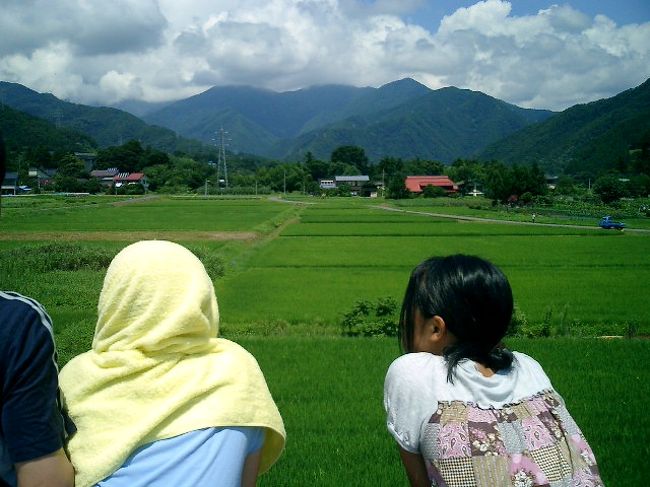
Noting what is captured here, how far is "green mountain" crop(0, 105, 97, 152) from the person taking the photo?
89988 mm

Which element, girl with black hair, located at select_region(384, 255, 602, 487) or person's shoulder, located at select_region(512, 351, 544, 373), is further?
person's shoulder, located at select_region(512, 351, 544, 373)

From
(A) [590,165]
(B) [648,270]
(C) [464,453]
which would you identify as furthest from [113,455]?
(A) [590,165]

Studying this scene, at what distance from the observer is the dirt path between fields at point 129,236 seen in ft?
79.8

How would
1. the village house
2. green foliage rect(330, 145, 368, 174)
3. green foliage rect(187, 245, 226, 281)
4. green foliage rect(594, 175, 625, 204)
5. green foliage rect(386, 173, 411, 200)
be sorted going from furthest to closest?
green foliage rect(330, 145, 368, 174)
the village house
green foliage rect(386, 173, 411, 200)
green foliage rect(594, 175, 625, 204)
green foliage rect(187, 245, 226, 281)

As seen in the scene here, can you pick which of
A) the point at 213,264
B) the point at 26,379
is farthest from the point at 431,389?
the point at 213,264

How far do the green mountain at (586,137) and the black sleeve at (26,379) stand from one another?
7797 cm

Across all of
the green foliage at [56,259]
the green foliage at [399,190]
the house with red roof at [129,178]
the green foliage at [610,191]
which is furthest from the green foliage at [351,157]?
the green foliage at [56,259]

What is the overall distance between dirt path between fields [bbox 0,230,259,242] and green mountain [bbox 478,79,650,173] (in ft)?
194

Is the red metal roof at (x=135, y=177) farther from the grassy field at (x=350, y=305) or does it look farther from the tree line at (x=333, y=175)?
the grassy field at (x=350, y=305)

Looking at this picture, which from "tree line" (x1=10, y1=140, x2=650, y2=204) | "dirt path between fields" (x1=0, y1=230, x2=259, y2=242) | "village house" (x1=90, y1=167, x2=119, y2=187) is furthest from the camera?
"village house" (x1=90, y1=167, x2=119, y2=187)

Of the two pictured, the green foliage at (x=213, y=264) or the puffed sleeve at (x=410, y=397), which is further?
the green foliage at (x=213, y=264)

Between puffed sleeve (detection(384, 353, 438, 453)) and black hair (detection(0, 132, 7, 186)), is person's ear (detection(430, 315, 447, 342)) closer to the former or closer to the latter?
puffed sleeve (detection(384, 353, 438, 453))

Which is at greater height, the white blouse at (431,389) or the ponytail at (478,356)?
the ponytail at (478,356)

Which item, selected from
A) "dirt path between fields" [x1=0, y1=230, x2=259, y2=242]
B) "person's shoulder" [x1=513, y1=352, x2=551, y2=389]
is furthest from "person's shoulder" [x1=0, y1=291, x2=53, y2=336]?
"dirt path between fields" [x1=0, y1=230, x2=259, y2=242]
